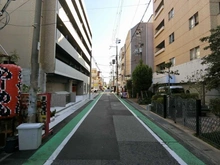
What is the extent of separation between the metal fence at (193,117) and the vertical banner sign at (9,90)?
20.5ft

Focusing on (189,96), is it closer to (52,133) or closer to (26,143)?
(52,133)

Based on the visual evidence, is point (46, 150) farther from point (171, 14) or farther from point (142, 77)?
point (171, 14)

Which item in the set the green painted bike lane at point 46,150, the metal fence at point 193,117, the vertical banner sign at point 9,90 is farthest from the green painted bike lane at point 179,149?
the vertical banner sign at point 9,90

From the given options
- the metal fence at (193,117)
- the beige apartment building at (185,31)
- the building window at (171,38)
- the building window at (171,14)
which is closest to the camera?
the metal fence at (193,117)

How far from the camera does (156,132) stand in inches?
321

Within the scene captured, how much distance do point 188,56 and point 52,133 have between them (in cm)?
1701

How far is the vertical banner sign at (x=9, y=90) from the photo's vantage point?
6020mm

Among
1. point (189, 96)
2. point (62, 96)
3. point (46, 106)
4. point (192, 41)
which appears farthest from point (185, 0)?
point (46, 106)

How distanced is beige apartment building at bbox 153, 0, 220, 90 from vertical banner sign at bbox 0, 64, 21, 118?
47.8 feet

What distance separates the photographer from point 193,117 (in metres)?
8.13

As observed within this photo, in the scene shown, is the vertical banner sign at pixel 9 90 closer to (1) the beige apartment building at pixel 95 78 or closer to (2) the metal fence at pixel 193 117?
(2) the metal fence at pixel 193 117

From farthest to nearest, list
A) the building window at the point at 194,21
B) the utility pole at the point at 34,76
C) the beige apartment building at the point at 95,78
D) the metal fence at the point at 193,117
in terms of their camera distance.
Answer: the beige apartment building at the point at 95,78
the building window at the point at 194,21
the utility pole at the point at 34,76
the metal fence at the point at 193,117

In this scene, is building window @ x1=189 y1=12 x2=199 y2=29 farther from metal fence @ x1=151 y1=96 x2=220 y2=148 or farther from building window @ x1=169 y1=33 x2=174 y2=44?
metal fence @ x1=151 y1=96 x2=220 y2=148

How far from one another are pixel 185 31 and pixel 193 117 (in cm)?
1556
